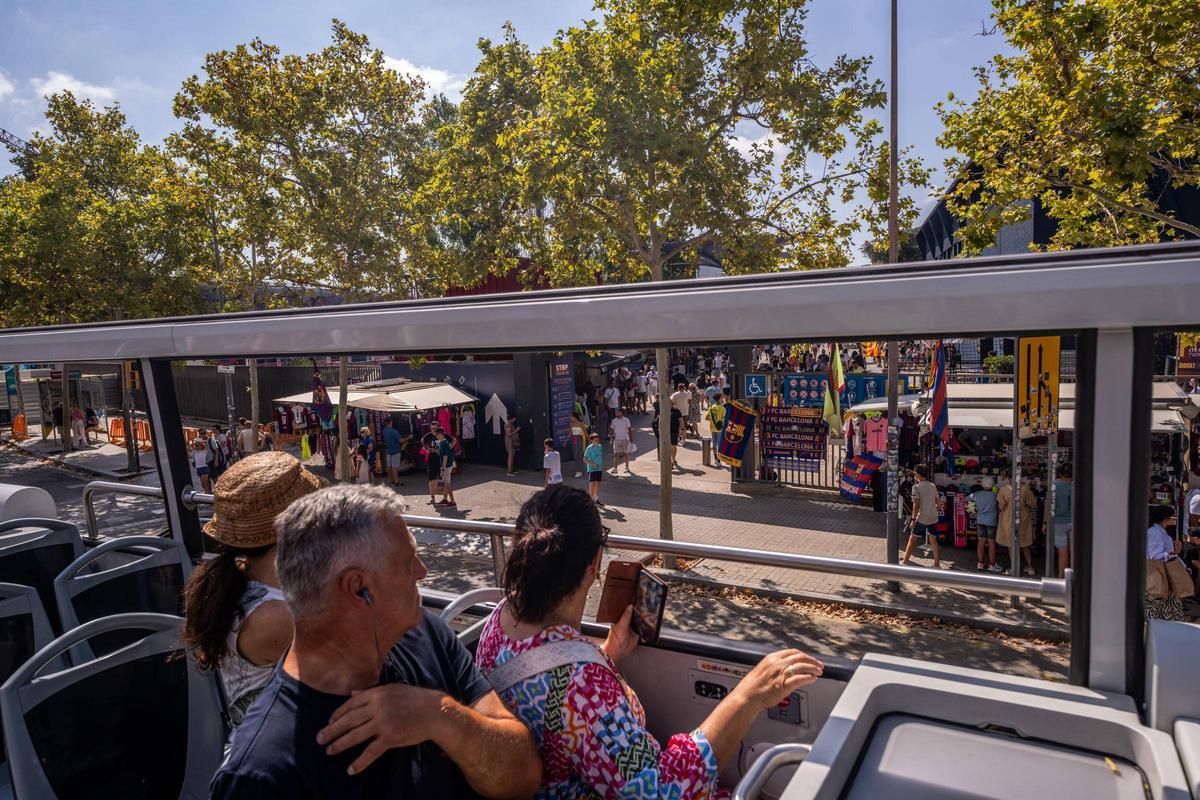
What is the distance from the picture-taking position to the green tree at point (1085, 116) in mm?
7660

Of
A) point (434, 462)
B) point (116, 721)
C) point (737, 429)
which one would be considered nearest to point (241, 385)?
point (434, 462)

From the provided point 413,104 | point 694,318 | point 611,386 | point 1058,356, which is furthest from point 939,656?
point 611,386

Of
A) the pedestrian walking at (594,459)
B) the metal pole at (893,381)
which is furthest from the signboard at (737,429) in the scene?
the metal pole at (893,381)

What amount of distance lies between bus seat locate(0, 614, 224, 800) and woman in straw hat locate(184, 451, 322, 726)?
626mm

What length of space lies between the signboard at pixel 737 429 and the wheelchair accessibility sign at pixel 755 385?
34cm

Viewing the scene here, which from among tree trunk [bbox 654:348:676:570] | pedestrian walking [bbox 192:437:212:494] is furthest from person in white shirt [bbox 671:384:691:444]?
pedestrian walking [bbox 192:437:212:494]

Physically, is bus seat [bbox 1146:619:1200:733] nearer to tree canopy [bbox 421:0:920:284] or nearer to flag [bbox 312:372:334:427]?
tree canopy [bbox 421:0:920:284]

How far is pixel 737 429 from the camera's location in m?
13.3

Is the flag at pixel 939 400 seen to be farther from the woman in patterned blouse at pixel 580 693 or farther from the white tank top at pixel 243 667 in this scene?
the white tank top at pixel 243 667

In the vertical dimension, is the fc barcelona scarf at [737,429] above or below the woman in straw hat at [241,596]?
below

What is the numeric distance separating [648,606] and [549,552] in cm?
84

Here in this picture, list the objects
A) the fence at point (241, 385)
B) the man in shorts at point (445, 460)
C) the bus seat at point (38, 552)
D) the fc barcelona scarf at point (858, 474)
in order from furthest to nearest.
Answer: the fence at point (241, 385) < the man in shorts at point (445, 460) < the fc barcelona scarf at point (858, 474) < the bus seat at point (38, 552)

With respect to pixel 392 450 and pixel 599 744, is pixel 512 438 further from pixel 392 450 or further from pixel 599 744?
pixel 599 744

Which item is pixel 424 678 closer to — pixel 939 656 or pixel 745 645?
pixel 745 645
